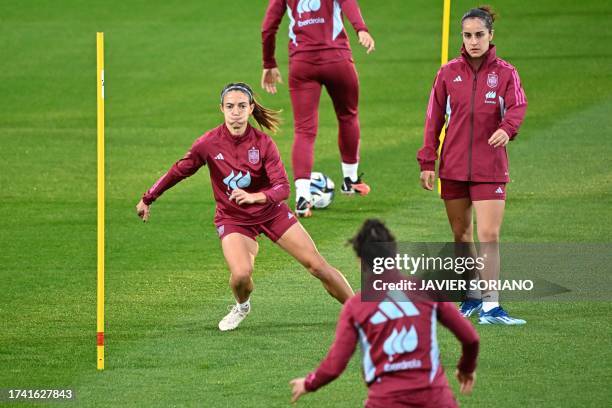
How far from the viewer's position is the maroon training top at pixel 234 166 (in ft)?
33.3

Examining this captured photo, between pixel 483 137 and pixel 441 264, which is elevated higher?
pixel 483 137

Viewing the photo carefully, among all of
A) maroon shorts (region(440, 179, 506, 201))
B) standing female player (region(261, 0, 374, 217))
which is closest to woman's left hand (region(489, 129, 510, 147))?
maroon shorts (region(440, 179, 506, 201))

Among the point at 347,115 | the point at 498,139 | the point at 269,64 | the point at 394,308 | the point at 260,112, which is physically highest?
the point at 269,64

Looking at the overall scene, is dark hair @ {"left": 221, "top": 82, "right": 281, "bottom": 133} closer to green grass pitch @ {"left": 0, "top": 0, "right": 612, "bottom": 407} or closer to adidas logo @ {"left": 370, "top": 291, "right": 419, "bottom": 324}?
green grass pitch @ {"left": 0, "top": 0, "right": 612, "bottom": 407}

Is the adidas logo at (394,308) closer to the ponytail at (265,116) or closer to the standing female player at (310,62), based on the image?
the ponytail at (265,116)

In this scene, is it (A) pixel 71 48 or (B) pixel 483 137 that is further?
(A) pixel 71 48

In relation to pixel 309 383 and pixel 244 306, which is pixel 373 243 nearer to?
pixel 309 383

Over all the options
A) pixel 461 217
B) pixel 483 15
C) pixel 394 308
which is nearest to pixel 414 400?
pixel 394 308

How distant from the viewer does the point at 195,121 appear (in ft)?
69.2

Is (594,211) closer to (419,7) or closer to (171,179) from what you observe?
(171,179)

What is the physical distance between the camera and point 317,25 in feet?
47.1

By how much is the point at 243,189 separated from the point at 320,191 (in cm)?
482

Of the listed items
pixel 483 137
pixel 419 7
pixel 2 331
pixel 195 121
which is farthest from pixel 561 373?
pixel 419 7

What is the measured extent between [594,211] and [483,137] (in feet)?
15.3
